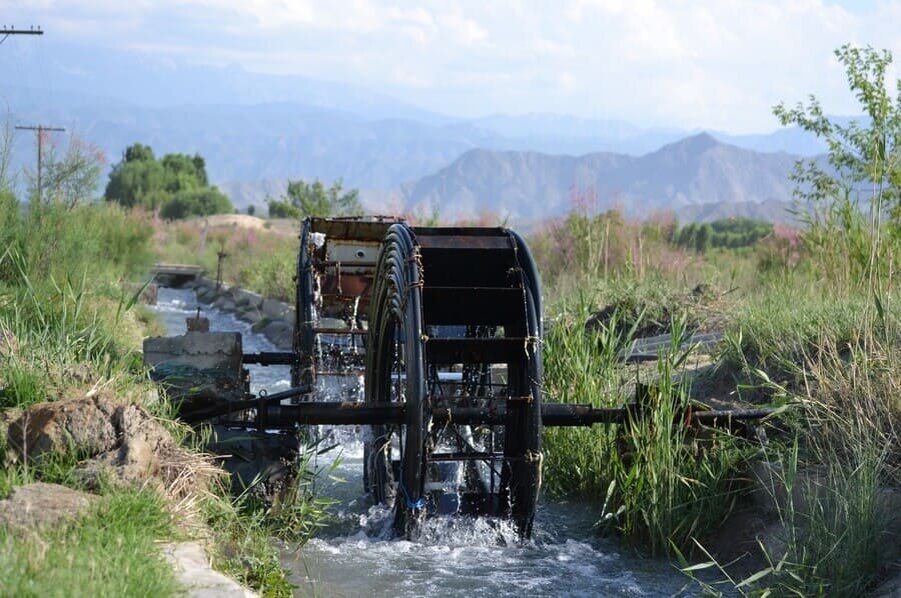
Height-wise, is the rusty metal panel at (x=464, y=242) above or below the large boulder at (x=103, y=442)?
above

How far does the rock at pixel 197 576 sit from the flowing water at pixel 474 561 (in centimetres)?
131

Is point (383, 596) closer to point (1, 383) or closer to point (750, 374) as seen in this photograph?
point (1, 383)

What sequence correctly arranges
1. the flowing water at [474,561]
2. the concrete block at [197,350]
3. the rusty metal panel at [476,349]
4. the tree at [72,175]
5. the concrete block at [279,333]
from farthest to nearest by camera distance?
the concrete block at [279,333]
the tree at [72,175]
the concrete block at [197,350]
the rusty metal panel at [476,349]
the flowing water at [474,561]

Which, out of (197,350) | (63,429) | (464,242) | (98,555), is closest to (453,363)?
(464,242)

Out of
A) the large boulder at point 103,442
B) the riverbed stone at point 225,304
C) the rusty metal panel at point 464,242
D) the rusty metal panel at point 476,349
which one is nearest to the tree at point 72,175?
the riverbed stone at point 225,304

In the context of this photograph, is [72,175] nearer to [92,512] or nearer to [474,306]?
[474,306]

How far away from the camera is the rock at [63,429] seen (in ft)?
19.1

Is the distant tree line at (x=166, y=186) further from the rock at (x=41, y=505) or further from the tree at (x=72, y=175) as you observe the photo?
the rock at (x=41, y=505)

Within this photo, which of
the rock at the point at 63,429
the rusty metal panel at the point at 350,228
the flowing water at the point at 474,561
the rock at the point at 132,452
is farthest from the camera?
the rusty metal panel at the point at 350,228

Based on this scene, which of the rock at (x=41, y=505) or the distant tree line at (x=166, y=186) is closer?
the rock at (x=41, y=505)

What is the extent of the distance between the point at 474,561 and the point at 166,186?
196 ft

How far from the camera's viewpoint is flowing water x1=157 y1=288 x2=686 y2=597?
6.85m

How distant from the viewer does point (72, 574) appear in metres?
4.35

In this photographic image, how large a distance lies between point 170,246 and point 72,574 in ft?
96.5
